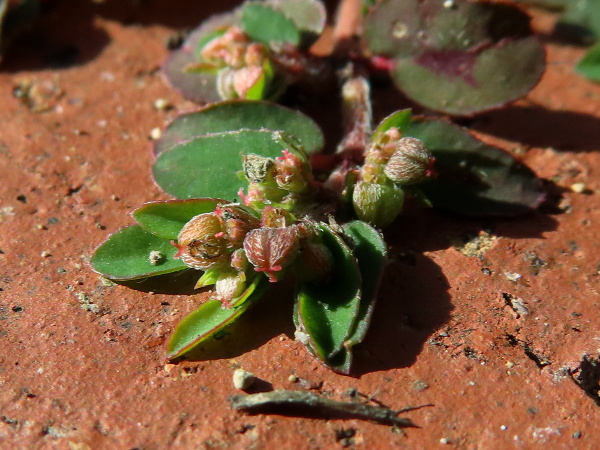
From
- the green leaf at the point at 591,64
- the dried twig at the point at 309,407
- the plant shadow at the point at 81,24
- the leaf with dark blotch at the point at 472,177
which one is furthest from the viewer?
the plant shadow at the point at 81,24

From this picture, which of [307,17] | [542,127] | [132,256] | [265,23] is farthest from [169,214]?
[542,127]

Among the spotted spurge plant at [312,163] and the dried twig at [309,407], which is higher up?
the spotted spurge plant at [312,163]

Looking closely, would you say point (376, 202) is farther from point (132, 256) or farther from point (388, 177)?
point (132, 256)

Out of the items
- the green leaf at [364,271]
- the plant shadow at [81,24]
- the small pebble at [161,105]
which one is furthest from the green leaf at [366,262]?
the plant shadow at [81,24]

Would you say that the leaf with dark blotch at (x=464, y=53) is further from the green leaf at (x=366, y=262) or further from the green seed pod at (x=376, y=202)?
the green leaf at (x=366, y=262)

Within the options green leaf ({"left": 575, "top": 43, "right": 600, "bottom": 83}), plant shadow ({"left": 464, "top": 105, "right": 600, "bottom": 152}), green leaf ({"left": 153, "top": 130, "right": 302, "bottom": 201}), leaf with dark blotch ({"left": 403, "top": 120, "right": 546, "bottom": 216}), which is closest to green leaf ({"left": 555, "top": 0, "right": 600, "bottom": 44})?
green leaf ({"left": 575, "top": 43, "right": 600, "bottom": 83})

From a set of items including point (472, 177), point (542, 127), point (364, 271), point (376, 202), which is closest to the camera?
point (364, 271)
